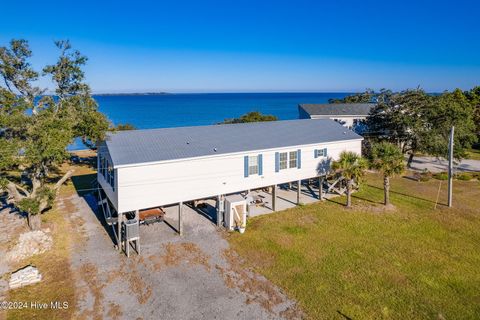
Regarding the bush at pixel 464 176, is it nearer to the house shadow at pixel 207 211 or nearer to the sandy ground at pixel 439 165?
the sandy ground at pixel 439 165

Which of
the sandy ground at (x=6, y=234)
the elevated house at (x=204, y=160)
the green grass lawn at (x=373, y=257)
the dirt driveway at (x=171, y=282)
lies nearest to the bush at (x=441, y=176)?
the green grass lawn at (x=373, y=257)

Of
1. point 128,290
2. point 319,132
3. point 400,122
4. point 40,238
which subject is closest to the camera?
point 128,290

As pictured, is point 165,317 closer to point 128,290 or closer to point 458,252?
point 128,290

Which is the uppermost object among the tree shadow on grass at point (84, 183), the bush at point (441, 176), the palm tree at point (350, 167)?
the palm tree at point (350, 167)

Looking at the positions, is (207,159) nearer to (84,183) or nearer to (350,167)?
(350,167)

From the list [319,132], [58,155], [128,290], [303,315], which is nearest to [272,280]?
[303,315]
